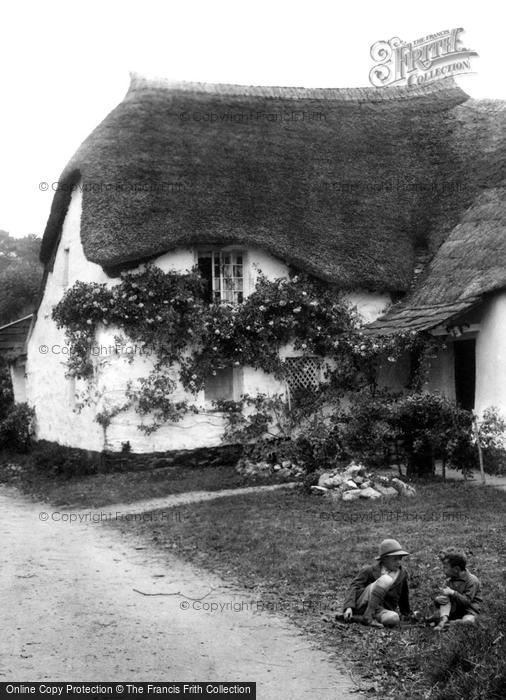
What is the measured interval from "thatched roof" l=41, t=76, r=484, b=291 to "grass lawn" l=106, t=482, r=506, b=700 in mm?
6053

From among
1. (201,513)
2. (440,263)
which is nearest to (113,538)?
(201,513)

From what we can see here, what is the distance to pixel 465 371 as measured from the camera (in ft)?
56.0

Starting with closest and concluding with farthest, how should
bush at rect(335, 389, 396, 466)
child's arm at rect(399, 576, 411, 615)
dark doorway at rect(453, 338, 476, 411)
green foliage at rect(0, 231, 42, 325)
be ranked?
child's arm at rect(399, 576, 411, 615) → bush at rect(335, 389, 396, 466) → dark doorway at rect(453, 338, 476, 411) → green foliage at rect(0, 231, 42, 325)

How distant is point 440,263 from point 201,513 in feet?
27.8

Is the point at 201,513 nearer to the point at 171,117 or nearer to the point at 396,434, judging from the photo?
the point at 396,434

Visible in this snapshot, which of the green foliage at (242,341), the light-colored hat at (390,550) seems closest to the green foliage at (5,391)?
the green foliage at (242,341)

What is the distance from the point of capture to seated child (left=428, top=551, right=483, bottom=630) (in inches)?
243

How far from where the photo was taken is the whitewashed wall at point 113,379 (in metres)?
16.1

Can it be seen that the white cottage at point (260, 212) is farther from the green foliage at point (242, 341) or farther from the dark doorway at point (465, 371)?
the green foliage at point (242, 341)

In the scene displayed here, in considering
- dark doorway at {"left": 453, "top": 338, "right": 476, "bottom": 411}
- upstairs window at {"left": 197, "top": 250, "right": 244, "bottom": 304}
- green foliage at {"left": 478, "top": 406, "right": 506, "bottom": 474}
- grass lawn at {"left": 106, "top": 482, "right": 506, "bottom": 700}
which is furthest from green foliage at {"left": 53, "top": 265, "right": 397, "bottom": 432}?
grass lawn at {"left": 106, "top": 482, "right": 506, "bottom": 700}

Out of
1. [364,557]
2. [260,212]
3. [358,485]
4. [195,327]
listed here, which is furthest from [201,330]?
[364,557]

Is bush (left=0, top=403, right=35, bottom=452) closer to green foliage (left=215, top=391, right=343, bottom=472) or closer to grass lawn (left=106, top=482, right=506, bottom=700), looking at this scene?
green foliage (left=215, top=391, right=343, bottom=472)

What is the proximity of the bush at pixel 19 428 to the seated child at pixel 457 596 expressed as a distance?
1686cm

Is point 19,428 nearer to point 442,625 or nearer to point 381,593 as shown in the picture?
point 381,593
